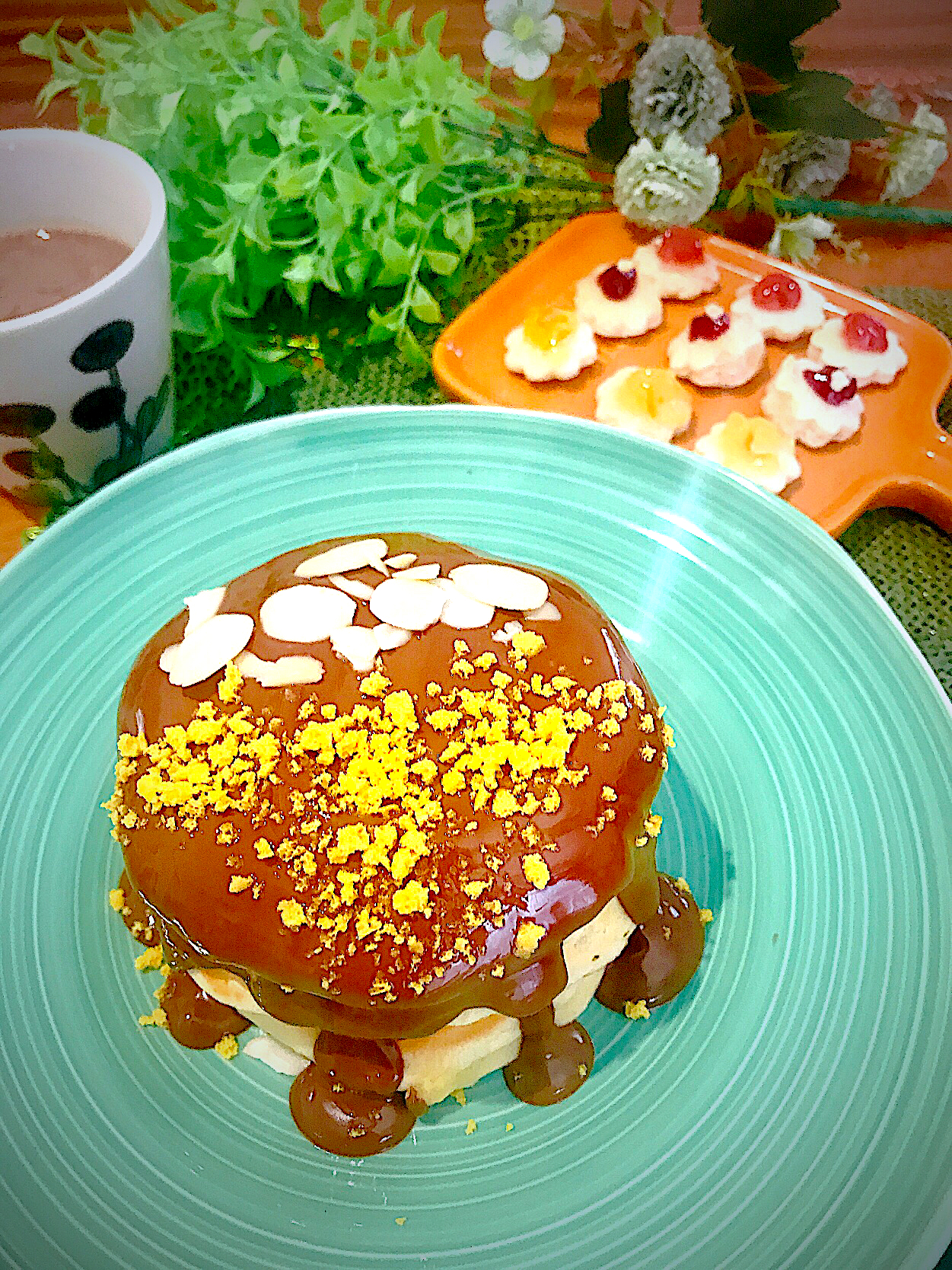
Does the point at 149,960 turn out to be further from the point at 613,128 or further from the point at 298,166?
the point at 613,128

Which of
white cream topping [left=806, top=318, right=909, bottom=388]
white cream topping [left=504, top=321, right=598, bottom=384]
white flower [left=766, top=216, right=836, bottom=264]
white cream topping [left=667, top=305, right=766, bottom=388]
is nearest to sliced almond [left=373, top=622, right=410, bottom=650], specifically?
white cream topping [left=504, top=321, right=598, bottom=384]

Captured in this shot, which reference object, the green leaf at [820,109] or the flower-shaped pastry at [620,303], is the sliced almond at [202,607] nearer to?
the flower-shaped pastry at [620,303]

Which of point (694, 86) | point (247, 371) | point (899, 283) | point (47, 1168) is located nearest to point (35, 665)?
point (47, 1168)

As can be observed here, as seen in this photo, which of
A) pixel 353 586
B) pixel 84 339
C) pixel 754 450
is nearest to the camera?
pixel 353 586

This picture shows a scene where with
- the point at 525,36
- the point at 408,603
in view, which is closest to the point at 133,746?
the point at 408,603

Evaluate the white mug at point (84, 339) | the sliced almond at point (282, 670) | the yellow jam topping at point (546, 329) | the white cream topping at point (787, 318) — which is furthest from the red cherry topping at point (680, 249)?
the sliced almond at point (282, 670)

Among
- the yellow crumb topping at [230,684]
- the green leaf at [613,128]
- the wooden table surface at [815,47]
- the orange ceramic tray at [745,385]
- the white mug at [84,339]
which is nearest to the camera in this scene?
the yellow crumb topping at [230,684]
